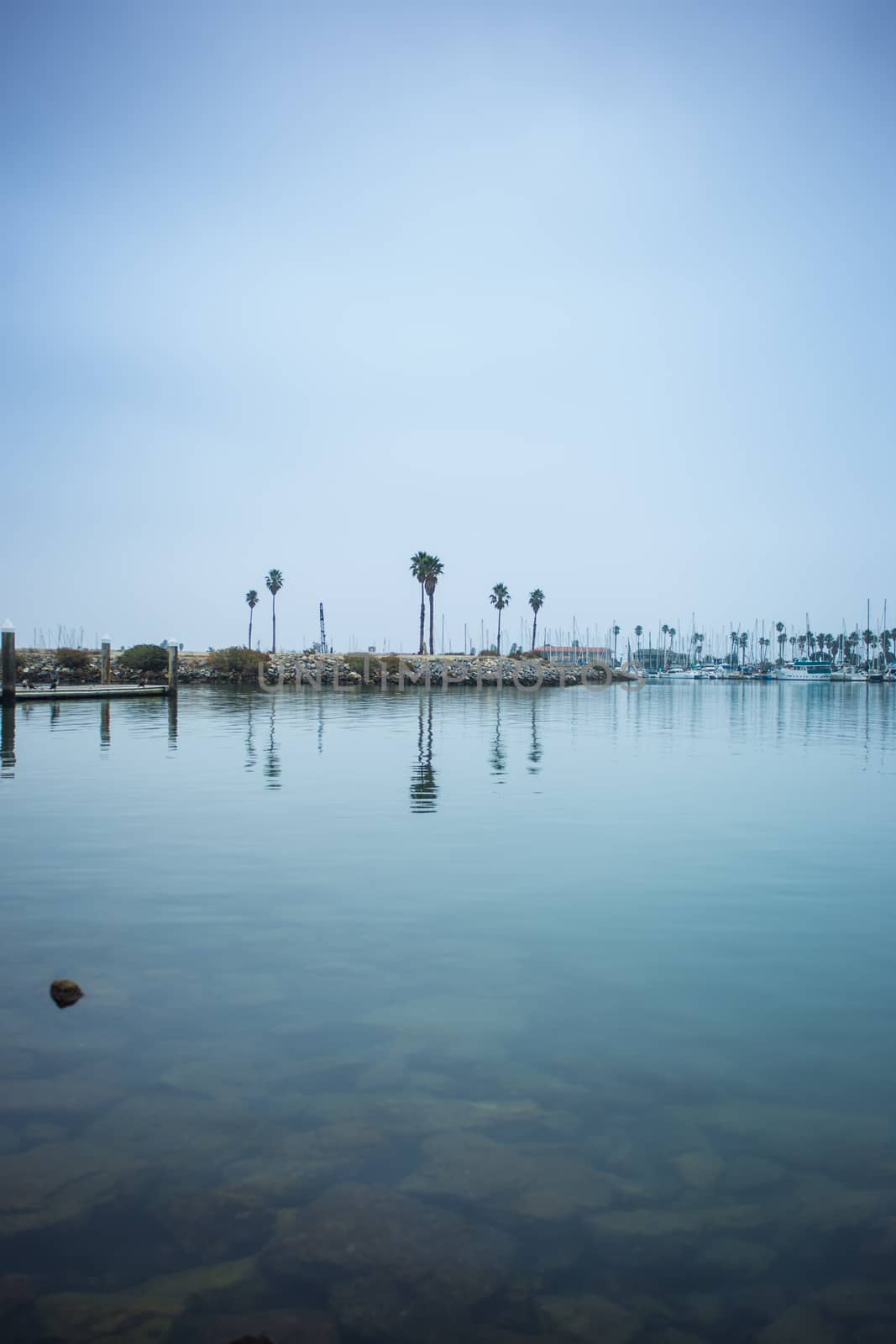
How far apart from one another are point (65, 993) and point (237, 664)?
4446 inches

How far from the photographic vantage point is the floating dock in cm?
5541

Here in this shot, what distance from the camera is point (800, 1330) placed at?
14.8 ft

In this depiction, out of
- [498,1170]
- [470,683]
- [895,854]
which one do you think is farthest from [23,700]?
[470,683]

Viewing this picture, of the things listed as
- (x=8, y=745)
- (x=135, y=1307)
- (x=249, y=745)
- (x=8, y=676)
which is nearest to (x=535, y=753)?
(x=249, y=745)

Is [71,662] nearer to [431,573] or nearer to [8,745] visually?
[431,573]

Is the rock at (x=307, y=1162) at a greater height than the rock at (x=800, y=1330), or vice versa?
the rock at (x=307, y=1162)

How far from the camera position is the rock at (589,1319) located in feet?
14.6

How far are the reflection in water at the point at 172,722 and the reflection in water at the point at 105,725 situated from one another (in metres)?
2.14

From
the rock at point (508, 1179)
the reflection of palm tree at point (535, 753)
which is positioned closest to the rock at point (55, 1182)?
the rock at point (508, 1179)

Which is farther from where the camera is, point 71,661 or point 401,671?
point 401,671

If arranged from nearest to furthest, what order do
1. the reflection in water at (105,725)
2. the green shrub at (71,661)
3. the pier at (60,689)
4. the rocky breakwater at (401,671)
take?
the reflection in water at (105,725)
the pier at (60,689)
the green shrub at (71,661)
the rocky breakwater at (401,671)

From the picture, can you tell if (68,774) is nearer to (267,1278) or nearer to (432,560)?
(267,1278)

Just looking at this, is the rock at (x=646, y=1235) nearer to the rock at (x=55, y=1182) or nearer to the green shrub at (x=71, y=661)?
the rock at (x=55, y=1182)

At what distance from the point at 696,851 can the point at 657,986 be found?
6.97m
